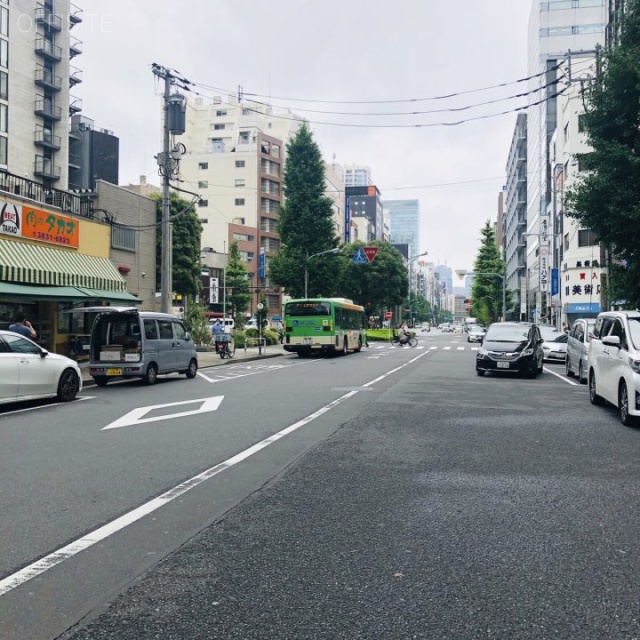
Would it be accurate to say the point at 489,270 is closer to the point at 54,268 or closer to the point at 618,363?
the point at 54,268

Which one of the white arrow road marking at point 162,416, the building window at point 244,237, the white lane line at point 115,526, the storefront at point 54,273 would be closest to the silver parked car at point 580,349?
the white arrow road marking at point 162,416

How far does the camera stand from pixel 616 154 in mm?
15125

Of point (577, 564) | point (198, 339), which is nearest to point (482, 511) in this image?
point (577, 564)

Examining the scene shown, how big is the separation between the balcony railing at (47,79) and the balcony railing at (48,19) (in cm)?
338

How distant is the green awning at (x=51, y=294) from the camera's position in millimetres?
19156

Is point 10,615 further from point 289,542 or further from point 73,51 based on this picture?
point 73,51

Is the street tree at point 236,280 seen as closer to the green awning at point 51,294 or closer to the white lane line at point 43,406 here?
the green awning at point 51,294

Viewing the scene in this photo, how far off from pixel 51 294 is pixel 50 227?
329 cm

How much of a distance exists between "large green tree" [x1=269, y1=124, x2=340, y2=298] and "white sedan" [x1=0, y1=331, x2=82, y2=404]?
43.9 metres

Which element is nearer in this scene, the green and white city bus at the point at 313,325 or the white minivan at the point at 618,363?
the white minivan at the point at 618,363

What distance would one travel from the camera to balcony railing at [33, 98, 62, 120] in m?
52.4

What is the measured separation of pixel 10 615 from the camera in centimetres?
328

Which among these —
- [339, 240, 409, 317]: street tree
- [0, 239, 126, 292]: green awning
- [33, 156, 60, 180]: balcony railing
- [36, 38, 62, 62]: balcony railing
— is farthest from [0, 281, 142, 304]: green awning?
[339, 240, 409, 317]: street tree

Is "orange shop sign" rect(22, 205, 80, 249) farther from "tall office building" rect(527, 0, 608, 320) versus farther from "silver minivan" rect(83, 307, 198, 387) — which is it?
"tall office building" rect(527, 0, 608, 320)
